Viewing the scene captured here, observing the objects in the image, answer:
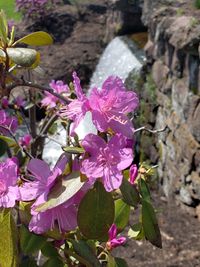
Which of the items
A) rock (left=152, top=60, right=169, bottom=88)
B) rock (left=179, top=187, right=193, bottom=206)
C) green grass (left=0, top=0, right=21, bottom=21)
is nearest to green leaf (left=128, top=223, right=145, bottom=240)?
rock (left=179, top=187, right=193, bottom=206)

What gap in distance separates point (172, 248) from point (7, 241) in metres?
1.91

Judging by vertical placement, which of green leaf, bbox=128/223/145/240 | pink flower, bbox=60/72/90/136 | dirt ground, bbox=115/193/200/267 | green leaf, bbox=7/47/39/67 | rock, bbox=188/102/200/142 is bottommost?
dirt ground, bbox=115/193/200/267

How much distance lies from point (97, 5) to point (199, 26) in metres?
5.66

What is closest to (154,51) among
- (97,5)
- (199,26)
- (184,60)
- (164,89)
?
(164,89)

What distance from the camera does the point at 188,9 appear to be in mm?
3875

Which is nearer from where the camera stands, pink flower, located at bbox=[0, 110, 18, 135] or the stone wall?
pink flower, located at bbox=[0, 110, 18, 135]

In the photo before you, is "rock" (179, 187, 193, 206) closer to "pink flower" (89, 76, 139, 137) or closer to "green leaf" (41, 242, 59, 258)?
"green leaf" (41, 242, 59, 258)

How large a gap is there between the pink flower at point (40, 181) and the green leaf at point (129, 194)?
0.35 ft

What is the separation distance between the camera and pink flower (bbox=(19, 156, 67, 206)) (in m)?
0.88

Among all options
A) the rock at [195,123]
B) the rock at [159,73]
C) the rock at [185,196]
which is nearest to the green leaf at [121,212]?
the rock at [195,123]

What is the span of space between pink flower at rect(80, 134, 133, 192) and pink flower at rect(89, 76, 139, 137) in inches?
0.7

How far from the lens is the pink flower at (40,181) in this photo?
34.6 inches

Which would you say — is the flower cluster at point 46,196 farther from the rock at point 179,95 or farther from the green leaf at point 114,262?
the rock at point 179,95

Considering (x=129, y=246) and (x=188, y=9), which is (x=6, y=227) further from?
(x=188, y=9)
